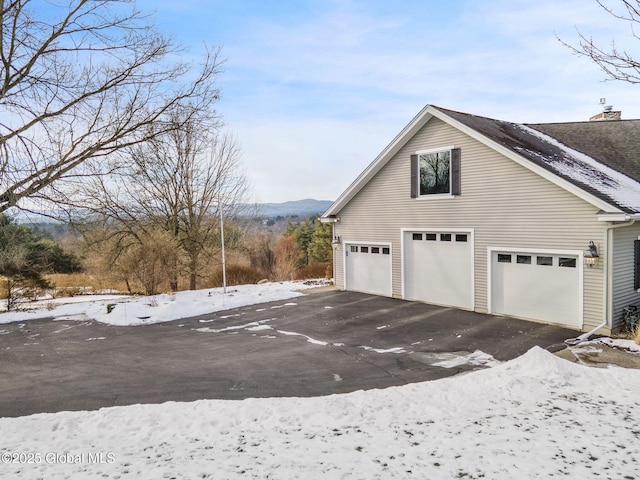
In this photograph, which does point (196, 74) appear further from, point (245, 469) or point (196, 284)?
point (196, 284)

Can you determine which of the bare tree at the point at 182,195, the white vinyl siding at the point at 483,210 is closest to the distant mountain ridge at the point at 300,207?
the bare tree at the point at 182,195

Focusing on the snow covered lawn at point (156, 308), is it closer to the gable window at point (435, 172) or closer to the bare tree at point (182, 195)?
the bare tree at point (182, 195)

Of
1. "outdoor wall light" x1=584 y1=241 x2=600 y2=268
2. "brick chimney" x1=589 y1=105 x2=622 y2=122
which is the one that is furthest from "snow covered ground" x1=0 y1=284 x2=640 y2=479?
"brick chimney" x1=589 y1=105 x2=622 y2=122

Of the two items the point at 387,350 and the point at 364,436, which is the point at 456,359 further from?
the point at 364,436

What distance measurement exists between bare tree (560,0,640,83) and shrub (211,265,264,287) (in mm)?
16635

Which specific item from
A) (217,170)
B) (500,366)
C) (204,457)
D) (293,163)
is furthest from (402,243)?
(293,163)

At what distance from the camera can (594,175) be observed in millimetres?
10445

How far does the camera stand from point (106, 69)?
31.8 feet

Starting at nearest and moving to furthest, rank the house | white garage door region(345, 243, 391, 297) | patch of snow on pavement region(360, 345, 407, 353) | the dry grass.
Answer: patch of snow on pavement region(360, 345, 407, 353), the house, white garage door region(345, 243, 391, 297), the dry grass

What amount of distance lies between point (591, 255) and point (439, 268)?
13.3ft

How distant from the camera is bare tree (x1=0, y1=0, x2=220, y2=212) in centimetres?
793

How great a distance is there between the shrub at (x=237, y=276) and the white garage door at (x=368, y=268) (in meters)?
6.94

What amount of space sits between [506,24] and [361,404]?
10.5 m

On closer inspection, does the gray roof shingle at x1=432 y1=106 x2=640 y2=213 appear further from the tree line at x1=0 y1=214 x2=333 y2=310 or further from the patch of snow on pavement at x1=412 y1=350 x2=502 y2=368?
the tree line at x1=0 y1=214 x2=333 y2=310
